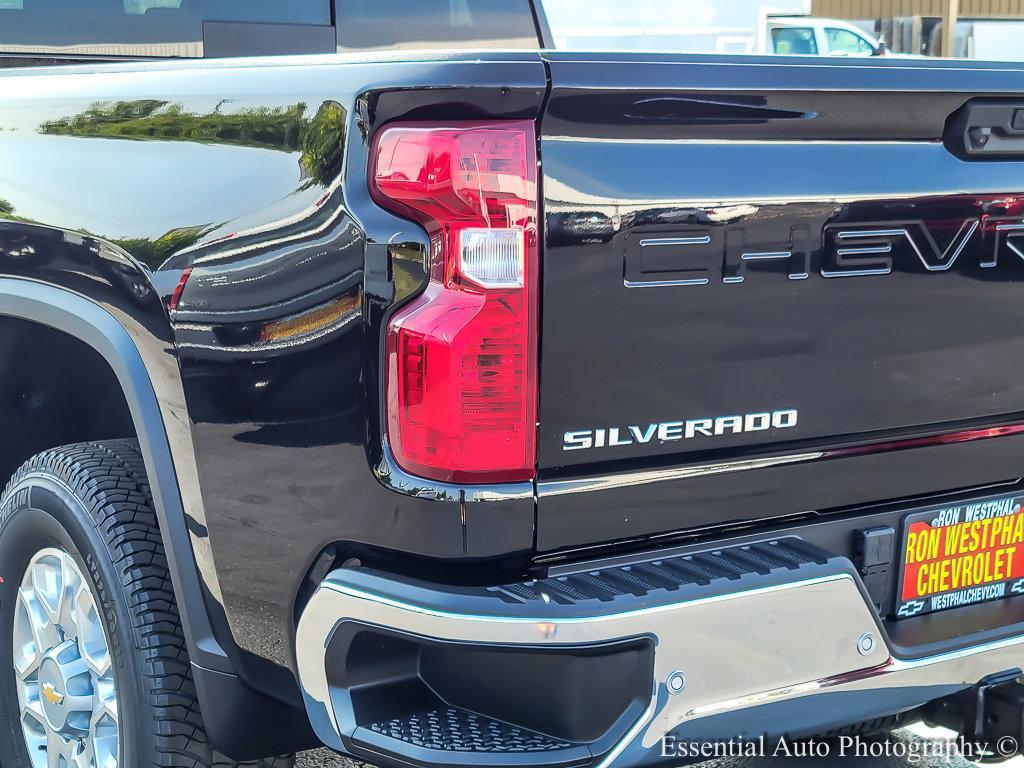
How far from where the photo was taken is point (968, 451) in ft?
6.95

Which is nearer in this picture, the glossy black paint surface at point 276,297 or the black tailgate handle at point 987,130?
the glossy black paint surface at point 276,297

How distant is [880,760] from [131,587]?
1.87m

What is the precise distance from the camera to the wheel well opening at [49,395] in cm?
253

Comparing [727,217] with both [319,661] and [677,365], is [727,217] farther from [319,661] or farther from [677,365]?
[319,661]

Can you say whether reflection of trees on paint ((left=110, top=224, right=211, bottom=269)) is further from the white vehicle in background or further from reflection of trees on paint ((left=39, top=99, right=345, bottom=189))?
the white vehicle in background

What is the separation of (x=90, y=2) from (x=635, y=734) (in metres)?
2.18

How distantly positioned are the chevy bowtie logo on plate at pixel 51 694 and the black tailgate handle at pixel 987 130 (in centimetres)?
190

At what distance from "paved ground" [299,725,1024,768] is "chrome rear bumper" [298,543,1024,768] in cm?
A: 105

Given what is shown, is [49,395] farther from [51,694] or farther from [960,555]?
[960,555]

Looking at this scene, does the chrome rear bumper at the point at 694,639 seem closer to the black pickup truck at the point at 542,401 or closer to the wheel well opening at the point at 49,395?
the black pickup truck at the point at 542,401

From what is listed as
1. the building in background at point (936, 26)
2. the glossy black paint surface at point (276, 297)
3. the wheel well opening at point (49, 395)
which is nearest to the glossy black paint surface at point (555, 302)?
the glossy black paint surface at point (276, 297)

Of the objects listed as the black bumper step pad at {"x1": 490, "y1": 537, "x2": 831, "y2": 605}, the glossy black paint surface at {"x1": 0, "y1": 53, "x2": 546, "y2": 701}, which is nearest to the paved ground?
the glossy black paint surface at {"x1": 0, "y1": 53, "x2": 546, "y2": 701}

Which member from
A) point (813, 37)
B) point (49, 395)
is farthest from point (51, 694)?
point (813, 37)

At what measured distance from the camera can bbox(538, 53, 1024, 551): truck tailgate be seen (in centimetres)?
171
